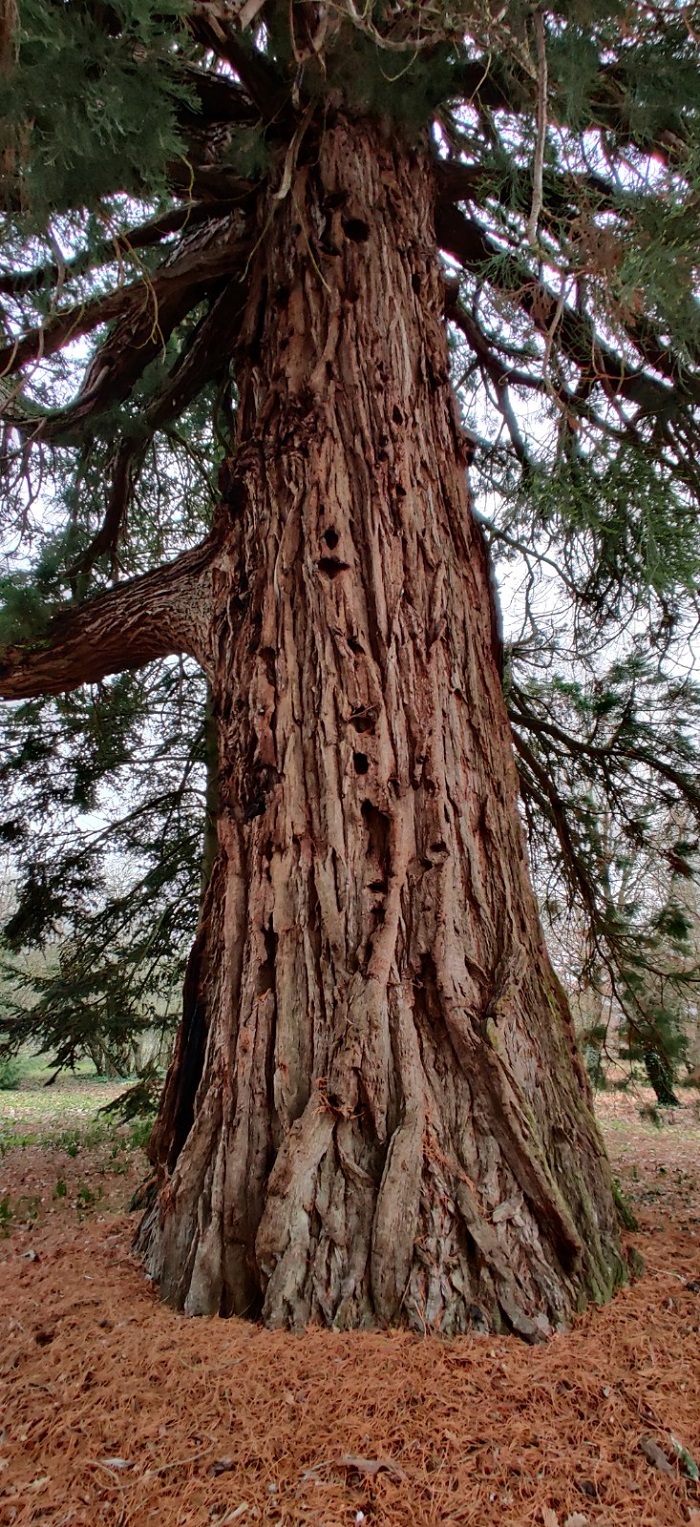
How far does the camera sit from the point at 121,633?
11.3 ft

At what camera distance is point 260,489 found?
9.89ft

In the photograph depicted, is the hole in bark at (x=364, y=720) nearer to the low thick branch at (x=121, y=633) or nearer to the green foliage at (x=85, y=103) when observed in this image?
the low thick branch at (x=121, y=633)

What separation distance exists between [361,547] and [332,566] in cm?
13

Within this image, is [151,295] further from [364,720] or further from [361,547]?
[364,720]

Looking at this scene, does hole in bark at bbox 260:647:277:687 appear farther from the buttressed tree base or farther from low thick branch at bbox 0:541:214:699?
low thick branch at bbox 0:541:214:699

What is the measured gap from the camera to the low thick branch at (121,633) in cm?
327

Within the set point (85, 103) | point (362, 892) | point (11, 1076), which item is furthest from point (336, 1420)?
point (11, 1076)

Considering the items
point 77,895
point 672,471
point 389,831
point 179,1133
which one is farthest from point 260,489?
point 77,895

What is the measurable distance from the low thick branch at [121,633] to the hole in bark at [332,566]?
0.62m

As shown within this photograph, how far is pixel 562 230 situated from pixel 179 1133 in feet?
11.3

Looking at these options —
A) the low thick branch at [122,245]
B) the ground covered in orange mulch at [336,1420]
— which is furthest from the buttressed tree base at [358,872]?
the low thick branch at [122,245]

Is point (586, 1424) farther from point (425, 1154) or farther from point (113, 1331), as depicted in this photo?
point (113, 1331)

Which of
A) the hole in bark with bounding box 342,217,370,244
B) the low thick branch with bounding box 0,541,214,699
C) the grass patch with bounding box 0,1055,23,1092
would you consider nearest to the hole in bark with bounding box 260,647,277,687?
the low thick branch with bounding box 0,541,214,699

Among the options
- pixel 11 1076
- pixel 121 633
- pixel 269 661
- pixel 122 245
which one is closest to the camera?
pixel 269 661
